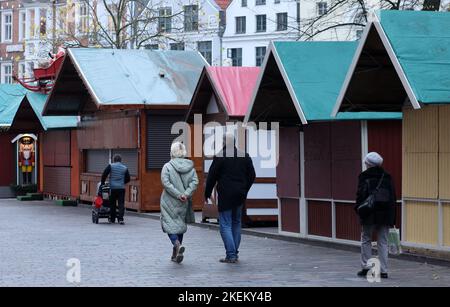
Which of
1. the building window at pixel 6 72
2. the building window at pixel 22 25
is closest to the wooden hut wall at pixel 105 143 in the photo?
the building window at pixel 6 72

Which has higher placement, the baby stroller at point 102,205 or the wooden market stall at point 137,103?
the wooden market stall at point 137,103

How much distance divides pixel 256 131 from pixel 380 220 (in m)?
10.3

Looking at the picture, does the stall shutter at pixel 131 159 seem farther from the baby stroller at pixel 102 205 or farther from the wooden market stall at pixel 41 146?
the wooden market stall at pixel 41 146

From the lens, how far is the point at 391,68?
61.8ft

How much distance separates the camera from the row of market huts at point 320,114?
17547mm

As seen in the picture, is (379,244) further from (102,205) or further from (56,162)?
(56,162)

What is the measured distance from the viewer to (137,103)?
33938 mm

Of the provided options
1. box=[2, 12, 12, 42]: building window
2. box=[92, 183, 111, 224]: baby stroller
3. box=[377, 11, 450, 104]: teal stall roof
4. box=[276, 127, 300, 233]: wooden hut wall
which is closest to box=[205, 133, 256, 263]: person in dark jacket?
box=[377, 11, 450, 104]: teal stall roof

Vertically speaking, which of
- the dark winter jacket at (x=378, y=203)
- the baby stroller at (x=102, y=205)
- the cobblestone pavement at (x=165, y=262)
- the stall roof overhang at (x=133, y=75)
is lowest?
the cobblestone pavement at (x=165, y=262)

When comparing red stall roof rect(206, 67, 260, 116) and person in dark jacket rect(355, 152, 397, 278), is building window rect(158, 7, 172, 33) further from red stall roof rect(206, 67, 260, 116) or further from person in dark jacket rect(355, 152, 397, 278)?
person in dark jacket rect(355, 152, 397, 278)

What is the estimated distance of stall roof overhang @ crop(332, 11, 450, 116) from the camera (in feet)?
54.4

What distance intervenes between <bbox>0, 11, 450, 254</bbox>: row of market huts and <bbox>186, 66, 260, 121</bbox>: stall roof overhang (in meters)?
0.03

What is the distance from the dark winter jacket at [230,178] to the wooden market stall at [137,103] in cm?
1490
